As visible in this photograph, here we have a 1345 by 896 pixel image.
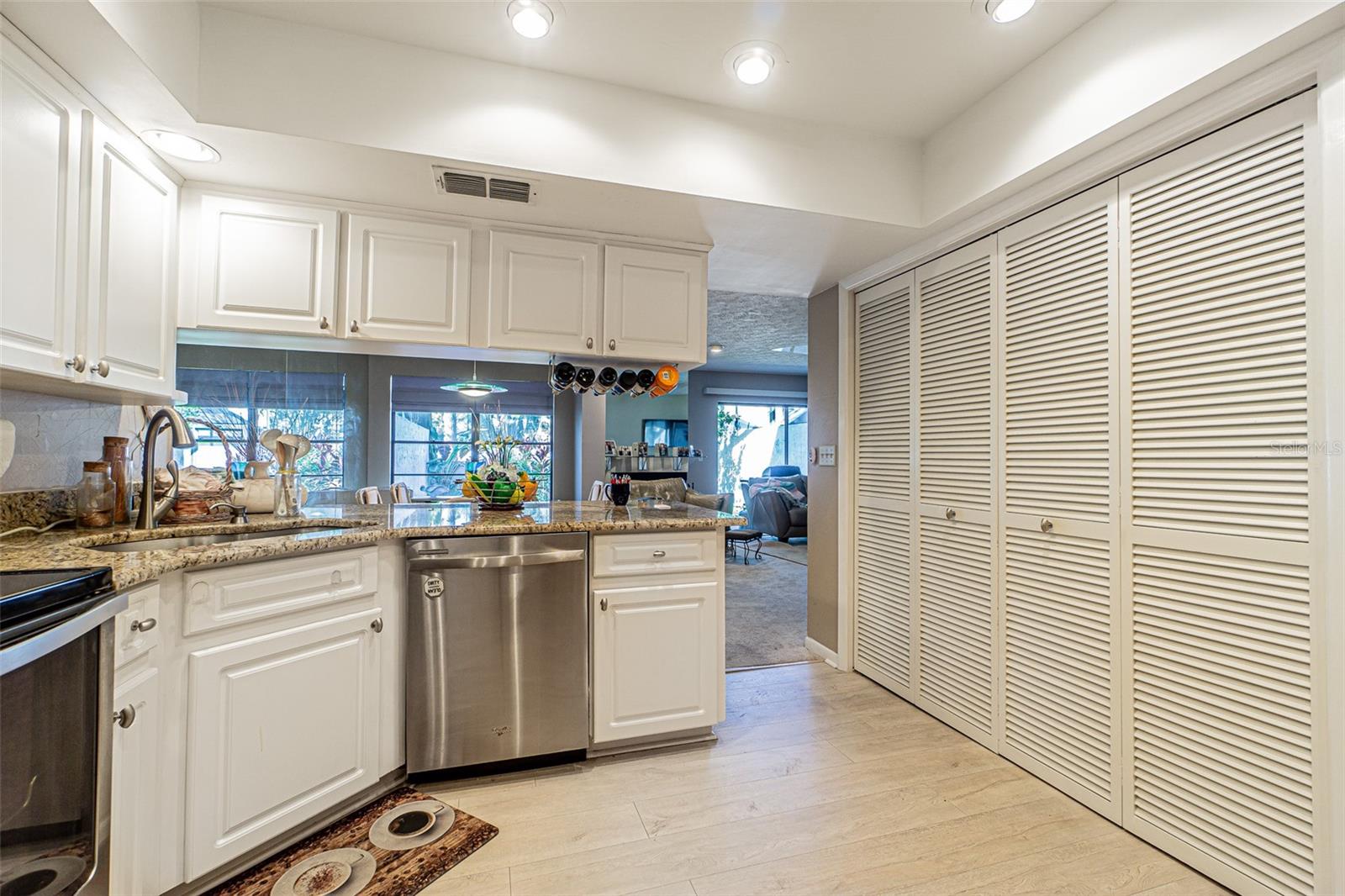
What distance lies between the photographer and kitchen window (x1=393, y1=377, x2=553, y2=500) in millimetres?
5422

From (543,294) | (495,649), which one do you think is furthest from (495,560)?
(543,294)

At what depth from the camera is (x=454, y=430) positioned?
18.3ft

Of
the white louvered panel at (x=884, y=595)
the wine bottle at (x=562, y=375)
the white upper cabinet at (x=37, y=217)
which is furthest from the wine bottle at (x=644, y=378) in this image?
the white upper cabinet at (x=37, y=217)

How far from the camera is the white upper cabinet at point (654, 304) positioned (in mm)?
2717

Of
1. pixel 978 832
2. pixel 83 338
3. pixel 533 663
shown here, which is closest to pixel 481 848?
pixel 533 663

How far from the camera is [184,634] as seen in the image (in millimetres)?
1540

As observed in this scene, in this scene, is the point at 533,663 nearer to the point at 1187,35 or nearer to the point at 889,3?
the point at 889,3

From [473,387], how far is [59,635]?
12.8 feet

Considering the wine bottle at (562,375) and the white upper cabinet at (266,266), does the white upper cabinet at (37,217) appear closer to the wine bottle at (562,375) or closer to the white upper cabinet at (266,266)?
the white upper cabinet at (266,266)

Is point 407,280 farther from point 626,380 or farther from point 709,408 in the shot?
point 709,408

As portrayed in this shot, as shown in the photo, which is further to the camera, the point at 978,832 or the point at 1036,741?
the point at 1036,741

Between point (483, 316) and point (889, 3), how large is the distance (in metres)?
1.83

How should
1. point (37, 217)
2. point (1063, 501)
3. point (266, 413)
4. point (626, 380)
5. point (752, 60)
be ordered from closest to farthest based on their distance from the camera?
1. point (37, 217)
2. point (752, 60)
3. point (1063, 501)
4. point (626, 380)
5. point (266, 413)

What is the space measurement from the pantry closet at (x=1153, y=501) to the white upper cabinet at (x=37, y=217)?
308 centimetres
